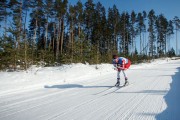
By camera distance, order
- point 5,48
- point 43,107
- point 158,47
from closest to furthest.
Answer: point 43,107 → point 5,48 → point 158,47

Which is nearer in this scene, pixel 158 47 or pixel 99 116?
pixel 99 116

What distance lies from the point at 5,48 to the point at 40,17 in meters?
26.0

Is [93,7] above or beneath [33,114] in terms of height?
above

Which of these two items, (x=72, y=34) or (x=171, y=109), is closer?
(x=171, y=109)

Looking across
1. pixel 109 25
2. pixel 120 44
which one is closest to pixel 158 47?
pixel 120 44

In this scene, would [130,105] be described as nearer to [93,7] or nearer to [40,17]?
[40,17]

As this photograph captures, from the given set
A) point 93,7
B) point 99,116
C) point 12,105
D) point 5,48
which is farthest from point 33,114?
point 93,7

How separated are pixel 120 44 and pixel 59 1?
85.1ft

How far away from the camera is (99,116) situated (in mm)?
5156

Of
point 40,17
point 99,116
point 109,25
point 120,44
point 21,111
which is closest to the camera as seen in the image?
point 99,116

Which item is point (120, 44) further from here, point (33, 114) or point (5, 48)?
point (33, 114)

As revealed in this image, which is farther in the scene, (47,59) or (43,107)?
(47,59)

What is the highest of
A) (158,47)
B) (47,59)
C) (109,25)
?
(109,25)

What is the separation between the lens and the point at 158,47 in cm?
6825
